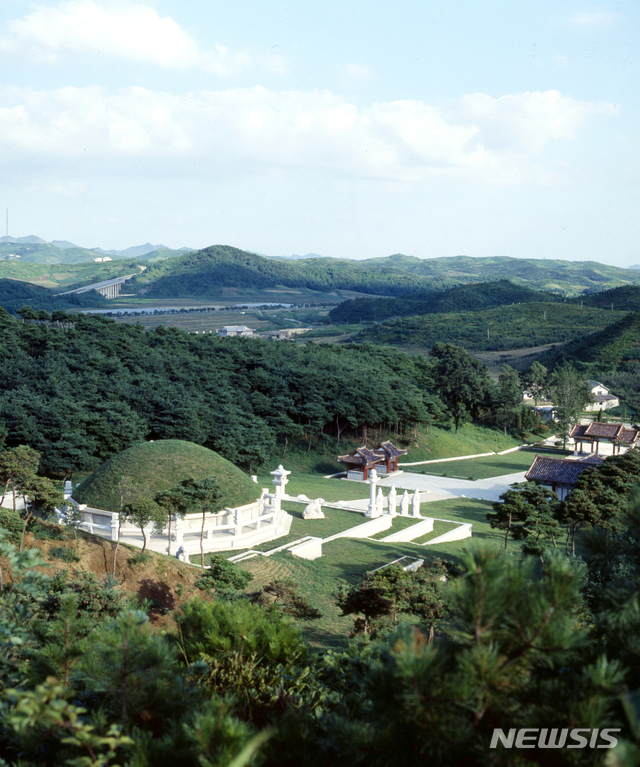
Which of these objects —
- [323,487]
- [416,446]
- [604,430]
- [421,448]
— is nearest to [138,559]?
[323,487]

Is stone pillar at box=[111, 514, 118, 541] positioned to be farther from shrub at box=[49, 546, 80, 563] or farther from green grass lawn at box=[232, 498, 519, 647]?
green grass lawn at box=[232, 498, 519, 647]

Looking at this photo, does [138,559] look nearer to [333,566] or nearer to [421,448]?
[333,566]

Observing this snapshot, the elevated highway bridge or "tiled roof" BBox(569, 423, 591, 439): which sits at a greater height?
the elevated highway bridge

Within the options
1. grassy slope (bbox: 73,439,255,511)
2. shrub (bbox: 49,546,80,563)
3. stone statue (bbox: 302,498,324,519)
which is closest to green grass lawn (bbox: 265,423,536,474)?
stone statue (bbox: 302,498,324,519)

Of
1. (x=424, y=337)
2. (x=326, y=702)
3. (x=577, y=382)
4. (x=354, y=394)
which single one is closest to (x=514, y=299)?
(x=424, y=337)

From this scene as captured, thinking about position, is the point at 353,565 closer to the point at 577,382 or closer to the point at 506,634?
the point at 506,634

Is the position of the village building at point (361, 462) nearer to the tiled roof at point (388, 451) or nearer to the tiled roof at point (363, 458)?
the tiled roof at point (363, 458)
